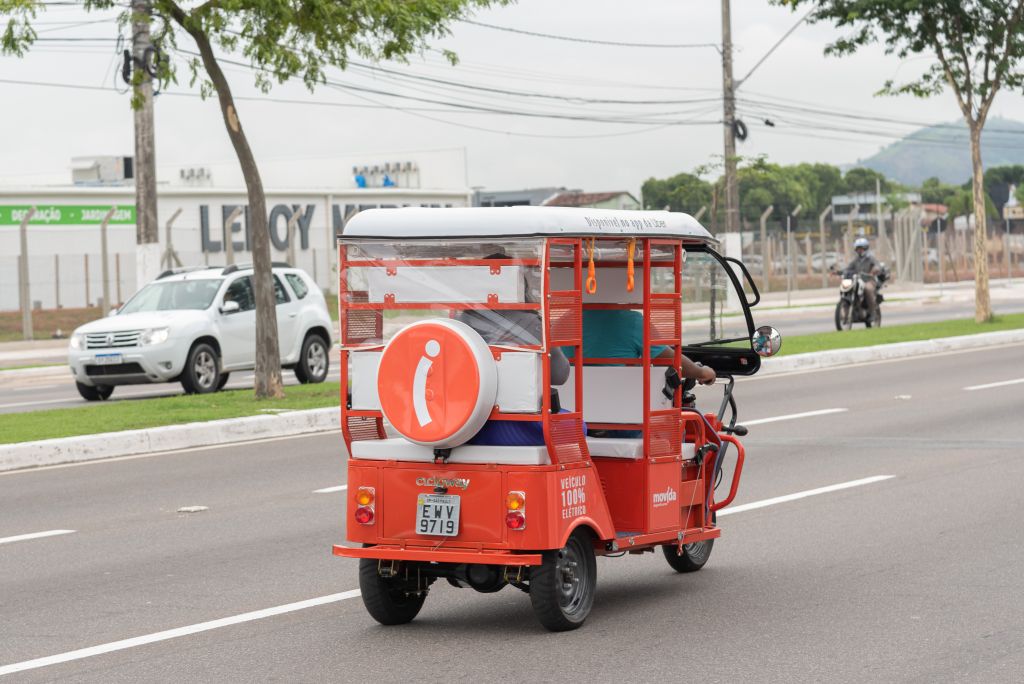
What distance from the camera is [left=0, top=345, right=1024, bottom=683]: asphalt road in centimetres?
650

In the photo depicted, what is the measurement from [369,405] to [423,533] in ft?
2.27

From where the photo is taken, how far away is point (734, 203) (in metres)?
38.7

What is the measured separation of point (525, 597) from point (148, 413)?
9.23m

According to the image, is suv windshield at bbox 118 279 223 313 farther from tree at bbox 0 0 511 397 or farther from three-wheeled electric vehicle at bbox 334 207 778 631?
three-wheeled electric vehicle at bbox 334 207 778 631

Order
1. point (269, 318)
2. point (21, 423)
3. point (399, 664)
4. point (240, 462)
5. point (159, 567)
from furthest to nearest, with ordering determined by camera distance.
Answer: point (269, 318)
point (21, 423)
point (240, 462)
point (159, 567)
point (399, 664)

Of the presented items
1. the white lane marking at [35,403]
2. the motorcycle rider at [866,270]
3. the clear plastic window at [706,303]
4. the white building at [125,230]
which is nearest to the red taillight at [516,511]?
the clear plastic window at [706,303]

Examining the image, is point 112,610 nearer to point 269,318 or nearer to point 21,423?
point 21,423

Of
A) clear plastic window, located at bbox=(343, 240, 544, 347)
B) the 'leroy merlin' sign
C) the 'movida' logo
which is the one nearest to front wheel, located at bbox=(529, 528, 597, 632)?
the 'movida' logo

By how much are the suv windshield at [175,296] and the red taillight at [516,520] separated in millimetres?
14339

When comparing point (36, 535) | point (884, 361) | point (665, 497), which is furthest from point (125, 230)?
point (665, 497)

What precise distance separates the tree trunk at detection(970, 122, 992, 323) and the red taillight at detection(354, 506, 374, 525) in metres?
22.3

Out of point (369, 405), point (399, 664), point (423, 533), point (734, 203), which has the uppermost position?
point (734, 203)

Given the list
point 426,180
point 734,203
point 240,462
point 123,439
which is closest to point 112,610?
point 240,462

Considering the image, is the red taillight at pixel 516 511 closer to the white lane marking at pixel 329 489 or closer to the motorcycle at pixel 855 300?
the white lane marking at pixel 329 489
